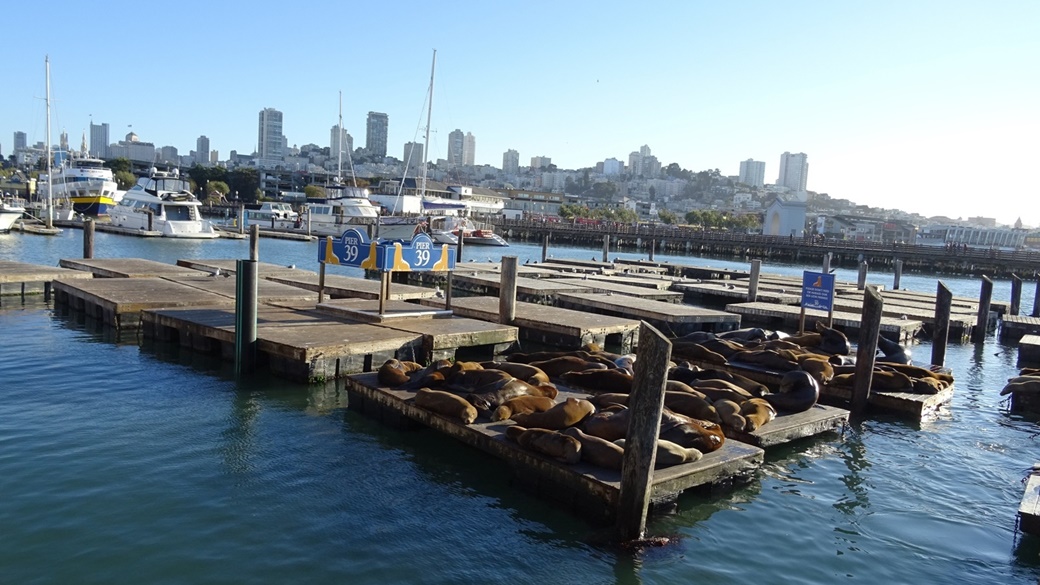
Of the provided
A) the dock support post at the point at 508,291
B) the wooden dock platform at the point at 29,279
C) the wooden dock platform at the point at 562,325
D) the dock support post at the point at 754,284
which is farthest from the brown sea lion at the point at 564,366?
the dock support post at the point at 754,284

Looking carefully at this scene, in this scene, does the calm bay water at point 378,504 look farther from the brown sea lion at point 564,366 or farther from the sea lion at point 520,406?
the brown sea lion at point 564,366

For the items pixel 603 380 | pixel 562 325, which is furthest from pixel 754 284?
pixel 603 380

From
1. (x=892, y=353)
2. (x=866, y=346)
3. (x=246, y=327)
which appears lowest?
(x=892, y=353)

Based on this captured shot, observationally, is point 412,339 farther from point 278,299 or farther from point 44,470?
point 44,470

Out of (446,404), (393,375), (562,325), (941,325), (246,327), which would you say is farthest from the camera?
(941,325)

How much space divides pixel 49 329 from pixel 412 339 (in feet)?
25.9

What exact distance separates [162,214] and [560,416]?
49.5 meters

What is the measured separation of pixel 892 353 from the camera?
50.5ft

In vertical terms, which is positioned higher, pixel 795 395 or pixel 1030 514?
pixel 795 395

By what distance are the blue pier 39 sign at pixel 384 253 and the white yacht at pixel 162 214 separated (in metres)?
39.1

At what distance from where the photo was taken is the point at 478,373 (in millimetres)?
10469

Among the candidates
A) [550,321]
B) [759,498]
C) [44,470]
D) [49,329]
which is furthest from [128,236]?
[759,498]

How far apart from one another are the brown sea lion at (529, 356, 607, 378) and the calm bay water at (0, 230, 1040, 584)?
2.53m

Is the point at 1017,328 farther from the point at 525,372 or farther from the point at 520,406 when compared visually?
the point at 520,406
